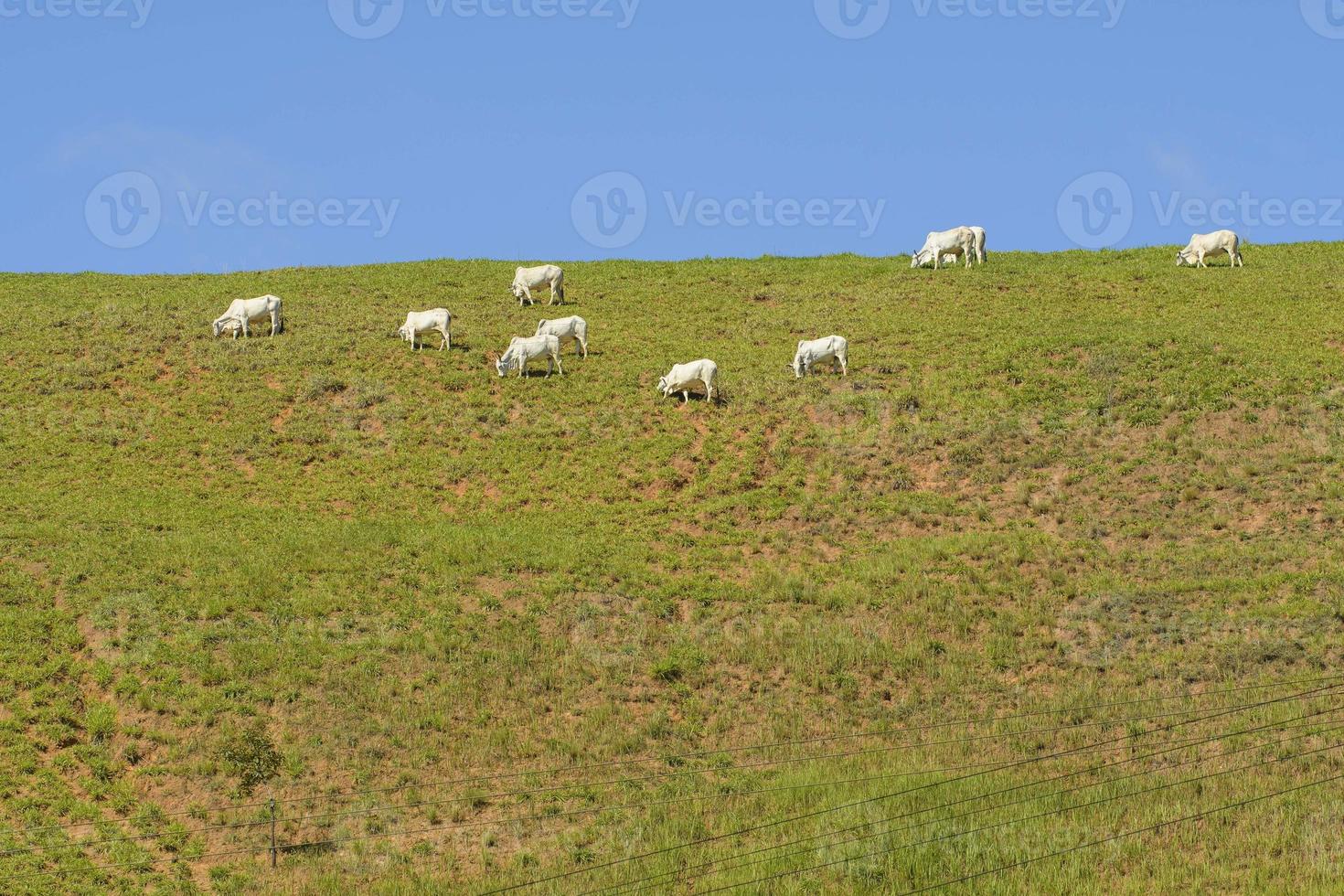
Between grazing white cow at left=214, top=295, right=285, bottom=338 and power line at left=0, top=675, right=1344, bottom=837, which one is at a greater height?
grazing white cow at left=214, top=295, right=285, bottom=338

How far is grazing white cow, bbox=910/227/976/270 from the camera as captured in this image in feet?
177

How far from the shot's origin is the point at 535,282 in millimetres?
50062

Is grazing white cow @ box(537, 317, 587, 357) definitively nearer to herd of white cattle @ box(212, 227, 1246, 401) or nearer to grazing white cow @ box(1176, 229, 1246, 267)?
herd of white cattle @ box(212, 227, 1246, 401)

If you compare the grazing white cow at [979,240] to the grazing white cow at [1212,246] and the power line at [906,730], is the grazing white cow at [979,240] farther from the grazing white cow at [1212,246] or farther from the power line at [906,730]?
the power line at [906,730]

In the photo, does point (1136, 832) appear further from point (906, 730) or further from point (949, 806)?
point (906, 730)

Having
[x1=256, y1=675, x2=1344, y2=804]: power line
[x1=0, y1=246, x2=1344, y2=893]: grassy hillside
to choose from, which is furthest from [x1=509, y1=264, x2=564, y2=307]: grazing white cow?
[x1=256, y1=675, x2=1344, y2=804]: power line

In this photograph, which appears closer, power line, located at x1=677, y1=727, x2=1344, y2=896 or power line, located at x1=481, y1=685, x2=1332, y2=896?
power line, located at x1=677, y1=727, x2=1344, y2=896

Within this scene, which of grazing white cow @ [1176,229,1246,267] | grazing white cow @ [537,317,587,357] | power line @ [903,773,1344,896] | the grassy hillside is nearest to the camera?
power line @ [903,773,1344,896]

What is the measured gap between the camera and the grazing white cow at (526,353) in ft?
137

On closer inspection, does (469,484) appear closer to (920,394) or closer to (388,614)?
(388,614)

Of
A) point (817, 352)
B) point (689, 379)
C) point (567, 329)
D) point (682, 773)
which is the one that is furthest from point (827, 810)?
point (567, 329)

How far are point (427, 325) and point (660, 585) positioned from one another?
17189 mm

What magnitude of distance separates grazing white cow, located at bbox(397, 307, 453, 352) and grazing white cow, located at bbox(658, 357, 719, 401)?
7777 millimetres

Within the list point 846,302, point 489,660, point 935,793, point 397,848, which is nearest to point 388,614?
point 489,660
